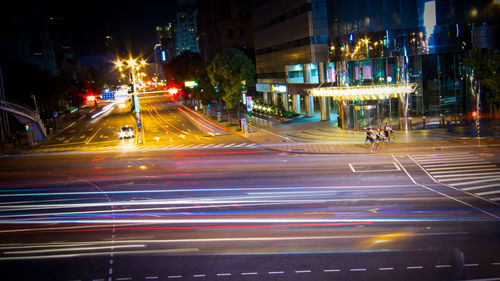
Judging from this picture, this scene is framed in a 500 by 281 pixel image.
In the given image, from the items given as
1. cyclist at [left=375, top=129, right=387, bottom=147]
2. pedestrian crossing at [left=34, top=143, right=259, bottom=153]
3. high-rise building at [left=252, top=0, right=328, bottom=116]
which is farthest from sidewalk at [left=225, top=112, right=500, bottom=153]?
high-rise building at [left=252, top=0, right=328, bottom=116]

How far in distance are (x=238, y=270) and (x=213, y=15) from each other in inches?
4386

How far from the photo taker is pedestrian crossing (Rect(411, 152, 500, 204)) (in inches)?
752

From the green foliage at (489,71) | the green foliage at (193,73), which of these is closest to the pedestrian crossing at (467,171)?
the green foliage at (489,71)

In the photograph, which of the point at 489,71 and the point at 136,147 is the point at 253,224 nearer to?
the point at 489,71

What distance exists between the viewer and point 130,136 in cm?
5069

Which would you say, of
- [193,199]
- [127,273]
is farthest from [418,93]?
[127,273]

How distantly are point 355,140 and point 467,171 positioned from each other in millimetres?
14077

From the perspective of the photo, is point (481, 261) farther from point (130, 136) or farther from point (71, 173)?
point (130, 136)

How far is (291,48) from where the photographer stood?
59.6m

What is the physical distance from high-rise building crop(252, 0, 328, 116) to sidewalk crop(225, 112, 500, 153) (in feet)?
33.5

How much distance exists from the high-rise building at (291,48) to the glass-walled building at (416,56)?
9.82 meters

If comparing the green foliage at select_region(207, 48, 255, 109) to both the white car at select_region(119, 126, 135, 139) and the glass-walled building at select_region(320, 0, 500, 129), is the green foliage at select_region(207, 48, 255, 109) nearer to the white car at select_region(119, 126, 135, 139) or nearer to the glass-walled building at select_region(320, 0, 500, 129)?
the white car at select_region(119, 126, 135, 139)

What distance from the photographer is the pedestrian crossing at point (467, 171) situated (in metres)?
19.1

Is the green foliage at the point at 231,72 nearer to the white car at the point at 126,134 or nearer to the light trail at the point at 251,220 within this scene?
the white car at the point at 126,134
